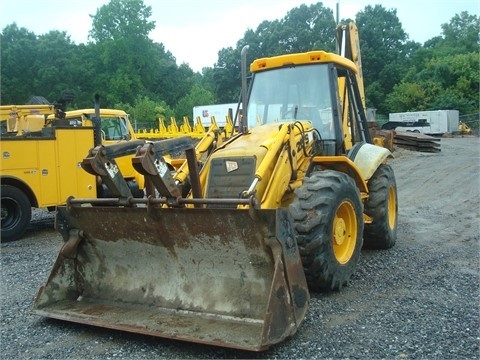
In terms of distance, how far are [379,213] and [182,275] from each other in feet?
10.4

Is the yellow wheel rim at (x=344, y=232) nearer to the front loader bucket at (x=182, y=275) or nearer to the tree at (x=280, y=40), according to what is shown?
the front loader bucket at (x=182, y=275)

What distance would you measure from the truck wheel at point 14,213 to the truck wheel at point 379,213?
233 inches

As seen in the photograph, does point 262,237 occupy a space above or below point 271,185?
below

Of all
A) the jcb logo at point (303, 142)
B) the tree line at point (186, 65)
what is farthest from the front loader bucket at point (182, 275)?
the tree line at point (186, 65)

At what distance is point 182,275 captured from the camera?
188 inches

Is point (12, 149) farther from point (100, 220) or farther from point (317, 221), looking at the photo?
point (317, 221)

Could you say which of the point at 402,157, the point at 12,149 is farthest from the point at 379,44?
the point at 12,149

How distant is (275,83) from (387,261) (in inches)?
102

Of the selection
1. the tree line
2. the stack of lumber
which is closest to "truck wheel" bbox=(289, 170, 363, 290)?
the stack of lumber

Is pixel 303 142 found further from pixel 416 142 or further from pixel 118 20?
pixel 118 20

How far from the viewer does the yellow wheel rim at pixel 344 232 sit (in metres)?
5.39

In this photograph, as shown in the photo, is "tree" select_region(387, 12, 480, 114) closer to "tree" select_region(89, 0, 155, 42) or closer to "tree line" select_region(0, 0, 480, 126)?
"tree line" select_region(0, 0, 480, 126)

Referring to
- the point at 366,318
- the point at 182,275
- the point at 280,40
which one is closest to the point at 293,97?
the point at 182,275

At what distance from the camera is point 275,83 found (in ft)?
21.8
